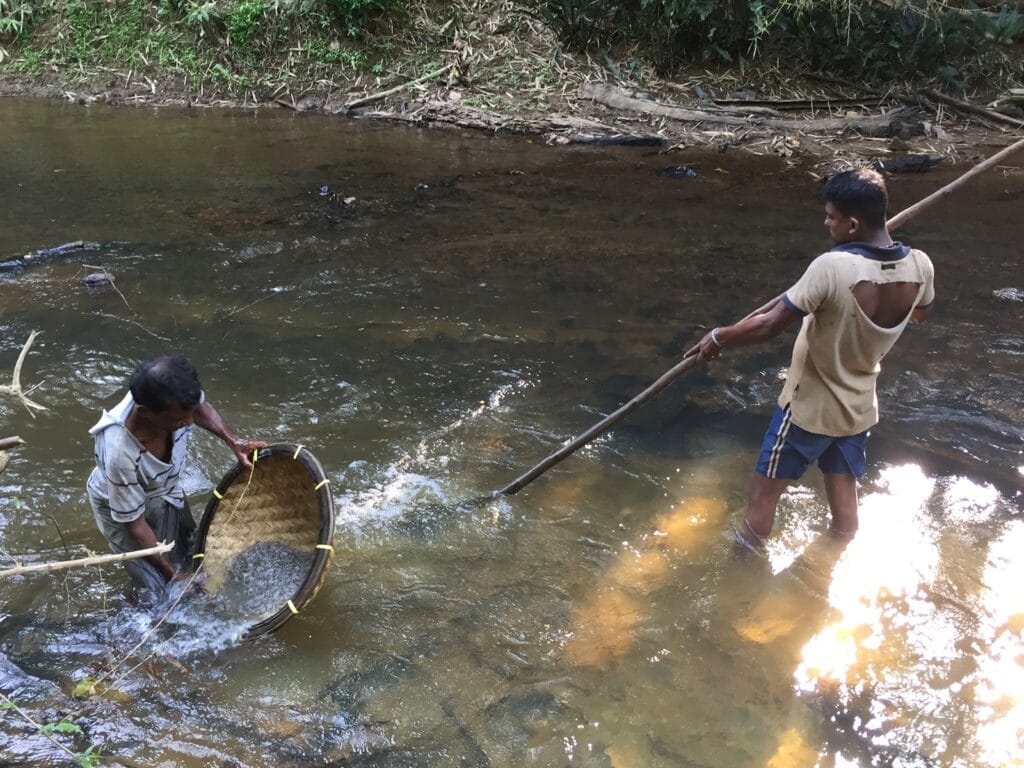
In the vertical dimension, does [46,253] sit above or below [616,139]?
below

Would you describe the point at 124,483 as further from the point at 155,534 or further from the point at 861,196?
the point at 861,196

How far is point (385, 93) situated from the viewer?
447 inches

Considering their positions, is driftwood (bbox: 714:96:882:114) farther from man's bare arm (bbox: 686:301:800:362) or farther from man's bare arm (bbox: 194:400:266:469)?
man's bare arm (bbox: 194:400:266:469)

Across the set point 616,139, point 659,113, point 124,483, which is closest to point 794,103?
point 659,113

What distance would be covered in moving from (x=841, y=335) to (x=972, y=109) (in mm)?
9741

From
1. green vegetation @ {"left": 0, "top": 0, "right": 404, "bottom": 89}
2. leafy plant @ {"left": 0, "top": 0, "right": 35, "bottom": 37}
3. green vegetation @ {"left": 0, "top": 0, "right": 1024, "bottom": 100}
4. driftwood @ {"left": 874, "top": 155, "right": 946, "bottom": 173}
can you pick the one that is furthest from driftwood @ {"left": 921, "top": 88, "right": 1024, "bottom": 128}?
leafy plant @ {"left": 0, "top": 0, "right": 35, "bottom": 37}

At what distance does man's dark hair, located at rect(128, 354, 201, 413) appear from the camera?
248cm

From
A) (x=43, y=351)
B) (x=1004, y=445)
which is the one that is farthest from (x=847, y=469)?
(x=43, y=351)

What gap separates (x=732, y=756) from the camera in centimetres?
256

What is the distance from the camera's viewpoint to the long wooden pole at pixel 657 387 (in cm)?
313

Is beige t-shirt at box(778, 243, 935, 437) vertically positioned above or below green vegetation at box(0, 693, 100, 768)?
above

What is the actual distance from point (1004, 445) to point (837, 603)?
1767 millimetres

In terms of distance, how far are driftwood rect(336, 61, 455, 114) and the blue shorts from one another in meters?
9.76

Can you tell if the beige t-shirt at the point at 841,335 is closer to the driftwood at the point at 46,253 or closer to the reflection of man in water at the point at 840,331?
the reflection of man in water at the point at 840,331
